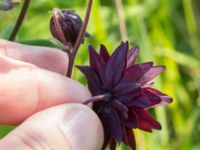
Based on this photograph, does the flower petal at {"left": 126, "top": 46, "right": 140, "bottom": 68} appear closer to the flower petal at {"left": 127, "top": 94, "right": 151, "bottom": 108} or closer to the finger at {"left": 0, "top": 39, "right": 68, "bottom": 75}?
the flower petal at {"left": 127, "top": 94, "right": 151, "bottom": 108}

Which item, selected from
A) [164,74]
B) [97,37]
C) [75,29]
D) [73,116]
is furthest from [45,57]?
[164,74]

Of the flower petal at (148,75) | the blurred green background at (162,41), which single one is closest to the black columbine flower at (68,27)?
A: the flower petal at (148,75)

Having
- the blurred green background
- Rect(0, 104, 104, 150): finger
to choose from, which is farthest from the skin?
the blurred green background

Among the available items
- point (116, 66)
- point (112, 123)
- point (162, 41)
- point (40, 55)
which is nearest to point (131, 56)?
point (116, 66)

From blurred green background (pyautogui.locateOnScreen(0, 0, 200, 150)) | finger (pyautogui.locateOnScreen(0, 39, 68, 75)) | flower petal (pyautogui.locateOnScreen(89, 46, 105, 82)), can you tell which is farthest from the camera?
blurred green background (pyautogui.locateOnScreen(0, 0, 200, 150))

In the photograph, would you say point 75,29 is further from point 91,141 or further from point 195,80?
Result: point 195,80

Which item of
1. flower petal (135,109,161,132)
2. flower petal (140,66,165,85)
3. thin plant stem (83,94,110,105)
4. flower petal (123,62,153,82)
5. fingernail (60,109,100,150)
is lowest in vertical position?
flower petal (135,109,161,132)
